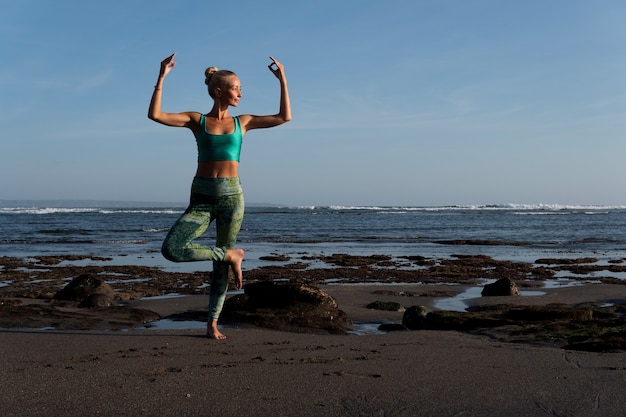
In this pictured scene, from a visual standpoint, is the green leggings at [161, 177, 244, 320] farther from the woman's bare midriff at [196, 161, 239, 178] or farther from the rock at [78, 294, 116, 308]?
the rock at [78, 294, 116, 308]

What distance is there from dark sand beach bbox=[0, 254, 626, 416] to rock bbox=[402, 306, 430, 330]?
3.45 feet

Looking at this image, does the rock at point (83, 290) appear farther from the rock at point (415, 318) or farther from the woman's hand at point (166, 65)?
the woman's hand at point (166, 65)

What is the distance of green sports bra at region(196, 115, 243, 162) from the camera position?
542cm

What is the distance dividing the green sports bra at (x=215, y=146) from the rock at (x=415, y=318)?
3.24 meters

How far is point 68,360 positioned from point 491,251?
79.0 ft

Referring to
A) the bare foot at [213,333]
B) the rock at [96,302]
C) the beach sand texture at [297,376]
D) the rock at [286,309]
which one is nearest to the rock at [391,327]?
the rock at [286,309]

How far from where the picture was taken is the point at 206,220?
5.45 metres

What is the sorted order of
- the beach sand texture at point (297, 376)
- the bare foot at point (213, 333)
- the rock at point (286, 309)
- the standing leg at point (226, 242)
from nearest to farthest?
the beach sand texture at point (297, 376)
the standing leg at point (226, 242)
the bare foot at point (213, 333)
the rock at point (286, 309)

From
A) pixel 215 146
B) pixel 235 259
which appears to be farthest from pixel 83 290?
pixel 215 146

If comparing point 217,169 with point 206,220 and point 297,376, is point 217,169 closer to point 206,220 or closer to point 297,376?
point 206,220

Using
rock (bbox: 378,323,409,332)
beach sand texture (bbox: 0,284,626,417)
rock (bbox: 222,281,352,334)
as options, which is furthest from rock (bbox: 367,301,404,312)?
beach sand texture (bbox: 0,284,626,417)

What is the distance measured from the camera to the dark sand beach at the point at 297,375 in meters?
3.65

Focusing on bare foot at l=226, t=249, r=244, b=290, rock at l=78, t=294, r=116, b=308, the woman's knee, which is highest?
the woman's knee

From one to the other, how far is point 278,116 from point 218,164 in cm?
72
